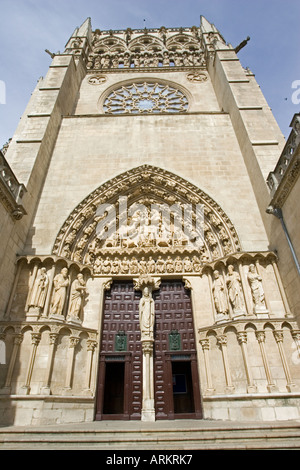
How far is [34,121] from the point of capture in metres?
8.57

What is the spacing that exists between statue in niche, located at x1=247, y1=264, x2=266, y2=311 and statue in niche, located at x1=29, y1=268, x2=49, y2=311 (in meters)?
4.44

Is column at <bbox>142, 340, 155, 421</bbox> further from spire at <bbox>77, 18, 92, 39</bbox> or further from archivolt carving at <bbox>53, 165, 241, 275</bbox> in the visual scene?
spire at <bbox>77, 18, 92, 39</bbox>

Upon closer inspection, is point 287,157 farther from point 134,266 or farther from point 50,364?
point 50,364

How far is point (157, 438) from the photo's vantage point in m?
3.37

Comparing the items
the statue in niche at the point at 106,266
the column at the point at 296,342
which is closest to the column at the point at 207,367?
the column at the point at 296,342

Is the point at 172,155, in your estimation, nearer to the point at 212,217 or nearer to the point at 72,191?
the point at 212,217

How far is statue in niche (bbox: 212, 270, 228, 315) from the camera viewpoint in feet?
20.4

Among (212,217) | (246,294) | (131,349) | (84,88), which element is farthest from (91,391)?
(84,88)

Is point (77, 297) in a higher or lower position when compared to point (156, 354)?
higher

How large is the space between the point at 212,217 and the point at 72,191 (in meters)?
3.82

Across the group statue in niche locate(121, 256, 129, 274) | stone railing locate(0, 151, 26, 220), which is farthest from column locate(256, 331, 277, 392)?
stone railing locate(0, 151, 26, 220)

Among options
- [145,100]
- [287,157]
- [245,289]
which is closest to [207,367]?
[245,289]

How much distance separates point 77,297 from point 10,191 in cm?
270

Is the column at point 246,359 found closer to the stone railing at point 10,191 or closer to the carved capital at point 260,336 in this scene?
the carved capital at point 260,336
